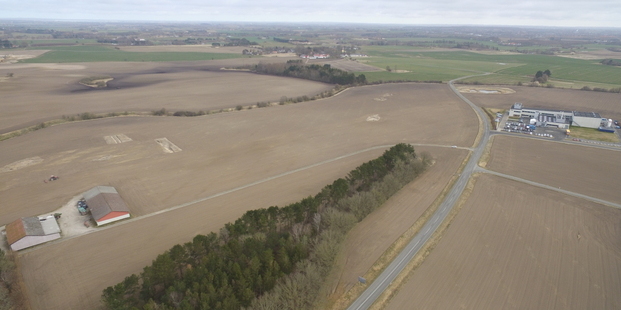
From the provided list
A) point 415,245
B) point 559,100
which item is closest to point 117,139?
point 415,245

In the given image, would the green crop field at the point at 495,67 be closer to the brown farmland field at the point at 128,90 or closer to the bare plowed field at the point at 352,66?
the bare plowed field at the point at 352,66

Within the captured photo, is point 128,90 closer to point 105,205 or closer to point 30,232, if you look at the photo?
point 105,205

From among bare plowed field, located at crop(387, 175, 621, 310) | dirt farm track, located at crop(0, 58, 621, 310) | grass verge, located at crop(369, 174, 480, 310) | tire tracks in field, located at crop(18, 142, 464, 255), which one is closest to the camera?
bare plowed field, located at crop(387, 175, 621, 310)

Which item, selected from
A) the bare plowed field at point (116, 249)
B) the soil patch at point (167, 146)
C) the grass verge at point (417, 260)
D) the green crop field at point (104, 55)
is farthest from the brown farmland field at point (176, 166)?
the green crop field at point (104, 55)

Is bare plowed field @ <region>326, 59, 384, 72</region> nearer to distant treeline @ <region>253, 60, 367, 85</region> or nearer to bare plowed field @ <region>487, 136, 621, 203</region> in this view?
distant treeline @ <region>253, 60, 367, 85</region>

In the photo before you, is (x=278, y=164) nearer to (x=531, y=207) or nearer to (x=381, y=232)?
(x=381, y=232)

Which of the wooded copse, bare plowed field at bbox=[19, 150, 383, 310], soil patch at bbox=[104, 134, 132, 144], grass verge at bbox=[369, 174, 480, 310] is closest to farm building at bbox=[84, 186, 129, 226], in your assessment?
bare plowed field at bbox=[19, 150, 383, 310]

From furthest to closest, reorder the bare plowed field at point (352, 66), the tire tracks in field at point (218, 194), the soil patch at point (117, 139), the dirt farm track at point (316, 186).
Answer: the bare plowed field at point (352, 66)
the soil patch at point (117, 139)
the tire tracks in field at point (218, 194)
the dirt farm track at point (316, 186)
